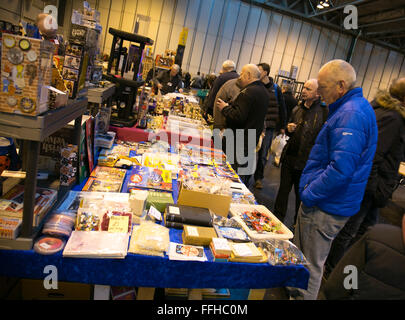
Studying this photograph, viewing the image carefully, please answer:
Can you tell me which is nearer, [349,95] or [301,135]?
[349,95]

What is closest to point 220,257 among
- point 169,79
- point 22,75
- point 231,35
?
point 22,75

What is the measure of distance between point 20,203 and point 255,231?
1365 millimetres

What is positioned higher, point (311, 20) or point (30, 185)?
point (311, 20)

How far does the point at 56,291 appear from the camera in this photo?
1.66 m

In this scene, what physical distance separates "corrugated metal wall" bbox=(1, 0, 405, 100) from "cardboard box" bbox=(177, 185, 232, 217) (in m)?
11.0

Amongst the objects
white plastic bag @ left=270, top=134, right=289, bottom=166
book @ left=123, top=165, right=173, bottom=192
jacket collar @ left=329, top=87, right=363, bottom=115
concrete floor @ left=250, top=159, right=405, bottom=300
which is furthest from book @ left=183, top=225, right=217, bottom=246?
white plastic bag @ left=270, top=134, right=289, bottom=166

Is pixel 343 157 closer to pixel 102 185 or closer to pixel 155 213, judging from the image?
pixel 155 213

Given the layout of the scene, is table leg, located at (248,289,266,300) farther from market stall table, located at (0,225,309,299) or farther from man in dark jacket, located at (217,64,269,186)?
man in dark jacket, located at (217,64,269,186)

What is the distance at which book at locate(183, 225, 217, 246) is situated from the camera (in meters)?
1.64

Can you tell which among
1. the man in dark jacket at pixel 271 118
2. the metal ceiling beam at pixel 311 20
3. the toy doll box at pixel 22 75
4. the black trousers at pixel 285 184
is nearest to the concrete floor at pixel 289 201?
the man in dark jacket at pixel 271 118

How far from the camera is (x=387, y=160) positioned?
264cm

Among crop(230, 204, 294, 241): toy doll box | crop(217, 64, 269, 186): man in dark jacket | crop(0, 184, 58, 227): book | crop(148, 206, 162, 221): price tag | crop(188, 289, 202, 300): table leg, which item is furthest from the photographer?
crop(217, 64, 269, 186): man in dark jacket

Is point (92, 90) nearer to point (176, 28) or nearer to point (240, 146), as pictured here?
point (240, 146)
